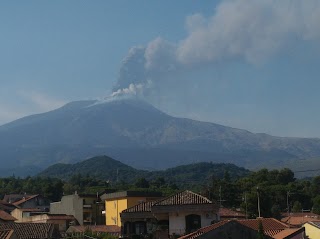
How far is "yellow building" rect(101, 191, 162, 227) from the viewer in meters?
53.0

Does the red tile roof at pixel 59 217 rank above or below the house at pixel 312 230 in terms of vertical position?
above

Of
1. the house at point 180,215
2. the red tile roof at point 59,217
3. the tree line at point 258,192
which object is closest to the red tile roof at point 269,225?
the house at point 180,215

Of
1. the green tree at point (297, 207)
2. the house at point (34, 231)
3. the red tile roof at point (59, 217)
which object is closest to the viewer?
the house at point (34, 231)

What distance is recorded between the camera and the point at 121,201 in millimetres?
55156

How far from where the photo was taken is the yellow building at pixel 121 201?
174ft

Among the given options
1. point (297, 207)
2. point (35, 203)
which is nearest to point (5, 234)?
point (297, 207)

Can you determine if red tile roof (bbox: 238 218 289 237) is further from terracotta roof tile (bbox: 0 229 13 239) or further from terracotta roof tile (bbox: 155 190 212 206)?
terracotta roof tile (bbox: 0 229 13 239)

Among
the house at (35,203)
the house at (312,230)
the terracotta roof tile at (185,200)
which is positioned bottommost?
the house at (312,230)

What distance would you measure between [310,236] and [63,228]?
35.2 m

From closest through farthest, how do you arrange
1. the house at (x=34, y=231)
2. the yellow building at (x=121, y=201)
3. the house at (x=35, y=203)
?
the house at (x=34, y=231) → the yellow building at (x=121, y=201) → the house at (x=35, y=203)

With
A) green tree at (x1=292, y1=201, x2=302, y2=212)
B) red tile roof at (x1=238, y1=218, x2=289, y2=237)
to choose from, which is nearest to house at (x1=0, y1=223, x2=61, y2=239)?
red tile roof at (x1=238, y1=218, x2=289, y2=237)

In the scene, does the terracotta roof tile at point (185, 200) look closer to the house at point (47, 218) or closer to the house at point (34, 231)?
the house at point (34, 231)

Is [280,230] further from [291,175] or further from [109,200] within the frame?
[291,175]

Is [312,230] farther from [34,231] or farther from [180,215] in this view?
[34,231]
